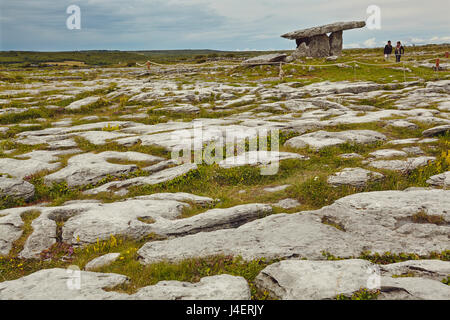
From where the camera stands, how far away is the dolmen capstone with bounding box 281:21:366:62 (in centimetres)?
4941

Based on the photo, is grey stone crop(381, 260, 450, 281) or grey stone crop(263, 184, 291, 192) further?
grey stone crop(263, 184, 291, 192)

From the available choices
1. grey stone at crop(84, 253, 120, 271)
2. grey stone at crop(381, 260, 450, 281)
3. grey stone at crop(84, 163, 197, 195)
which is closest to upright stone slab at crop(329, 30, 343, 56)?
grey stone at crop(84, 163, 197, 195)

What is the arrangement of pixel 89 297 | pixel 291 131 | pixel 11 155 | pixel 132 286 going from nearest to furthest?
1. pixel 89 297
2. pixel 132 286
3. pixel 11 155
4. pixel 291 131

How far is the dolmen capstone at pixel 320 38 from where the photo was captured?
49406mm

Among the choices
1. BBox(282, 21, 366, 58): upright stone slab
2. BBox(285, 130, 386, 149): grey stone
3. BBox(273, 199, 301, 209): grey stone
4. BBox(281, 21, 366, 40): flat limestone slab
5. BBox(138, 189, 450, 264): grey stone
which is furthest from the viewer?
BBox(282, 21, 366, 58): upright stone slab

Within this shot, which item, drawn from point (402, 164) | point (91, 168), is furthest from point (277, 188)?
point (91, 168)

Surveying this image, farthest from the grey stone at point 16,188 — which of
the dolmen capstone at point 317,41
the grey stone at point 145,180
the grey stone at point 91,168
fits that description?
the dolmen capstone at point 317,41

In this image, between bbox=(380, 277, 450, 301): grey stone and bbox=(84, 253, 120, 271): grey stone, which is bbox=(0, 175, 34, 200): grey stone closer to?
bbox=(84, 253, 120, 271): grey stone

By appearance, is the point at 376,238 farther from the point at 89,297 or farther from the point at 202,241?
the point at 89,297

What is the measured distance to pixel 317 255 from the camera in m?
6.41

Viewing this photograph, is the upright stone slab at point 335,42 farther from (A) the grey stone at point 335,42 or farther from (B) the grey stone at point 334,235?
(B) the grey stone at point 334,235

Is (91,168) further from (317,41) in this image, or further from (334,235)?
(317,41)
